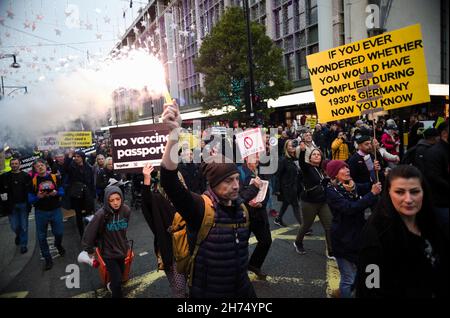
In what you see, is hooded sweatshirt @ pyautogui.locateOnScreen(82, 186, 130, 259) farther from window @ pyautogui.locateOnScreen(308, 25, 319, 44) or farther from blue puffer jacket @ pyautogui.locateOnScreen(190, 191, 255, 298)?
window @ pyautogui.locateOnScreen(308, 25, 319, 44)

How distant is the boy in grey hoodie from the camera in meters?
3.92

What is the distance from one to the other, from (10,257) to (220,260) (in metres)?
5.28

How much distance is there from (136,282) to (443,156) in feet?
13.3

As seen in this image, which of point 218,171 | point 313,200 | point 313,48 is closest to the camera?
point 218,171

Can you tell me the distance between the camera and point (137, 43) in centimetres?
4644

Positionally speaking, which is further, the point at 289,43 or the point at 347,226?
the point at 289,43

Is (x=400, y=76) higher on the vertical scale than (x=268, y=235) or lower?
higher

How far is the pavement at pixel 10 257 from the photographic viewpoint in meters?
5.09

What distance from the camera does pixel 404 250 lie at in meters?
2.05

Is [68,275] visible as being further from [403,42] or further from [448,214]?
[403,42]

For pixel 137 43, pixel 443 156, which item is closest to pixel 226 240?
pixel 443 156

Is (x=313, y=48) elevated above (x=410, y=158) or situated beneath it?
elevated above

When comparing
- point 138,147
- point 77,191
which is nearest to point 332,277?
point 138,147

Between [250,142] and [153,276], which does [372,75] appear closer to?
[250,142]
